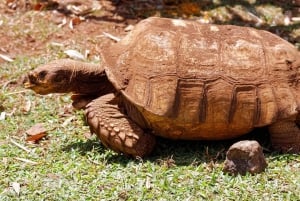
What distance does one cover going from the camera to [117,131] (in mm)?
4648

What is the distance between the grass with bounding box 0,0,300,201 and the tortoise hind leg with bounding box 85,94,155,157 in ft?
0.37

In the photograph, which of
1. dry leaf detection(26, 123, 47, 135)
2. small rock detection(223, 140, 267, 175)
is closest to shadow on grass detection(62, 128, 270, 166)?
small rock detection(223, 140, 267, 175)

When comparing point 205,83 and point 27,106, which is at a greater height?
point 205,83

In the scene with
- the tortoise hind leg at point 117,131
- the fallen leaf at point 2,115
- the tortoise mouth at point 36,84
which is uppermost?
the tortoise mouth at point 36,84

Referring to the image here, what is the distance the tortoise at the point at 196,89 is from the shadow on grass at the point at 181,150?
10 centimetres

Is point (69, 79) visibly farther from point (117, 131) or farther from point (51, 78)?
point (117, 131)

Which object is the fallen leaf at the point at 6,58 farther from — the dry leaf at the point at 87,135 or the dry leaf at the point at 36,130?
the dry leaf at the point at 87,135

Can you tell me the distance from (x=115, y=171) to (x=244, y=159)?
1045 mm

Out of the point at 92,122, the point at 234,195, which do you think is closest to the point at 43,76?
the point at 92,122

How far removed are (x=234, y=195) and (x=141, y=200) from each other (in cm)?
69

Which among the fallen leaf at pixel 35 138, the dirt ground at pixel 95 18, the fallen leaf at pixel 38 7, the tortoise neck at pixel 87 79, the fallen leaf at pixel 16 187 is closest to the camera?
the fallen leaf at pixel 16 187

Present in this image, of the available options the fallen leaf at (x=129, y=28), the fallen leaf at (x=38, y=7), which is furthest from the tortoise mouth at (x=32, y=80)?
the fallen leaf at (x=38, y=7)

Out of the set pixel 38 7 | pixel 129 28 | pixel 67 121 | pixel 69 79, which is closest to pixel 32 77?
pixel 69 79

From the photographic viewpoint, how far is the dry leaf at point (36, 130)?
5.25 meters
